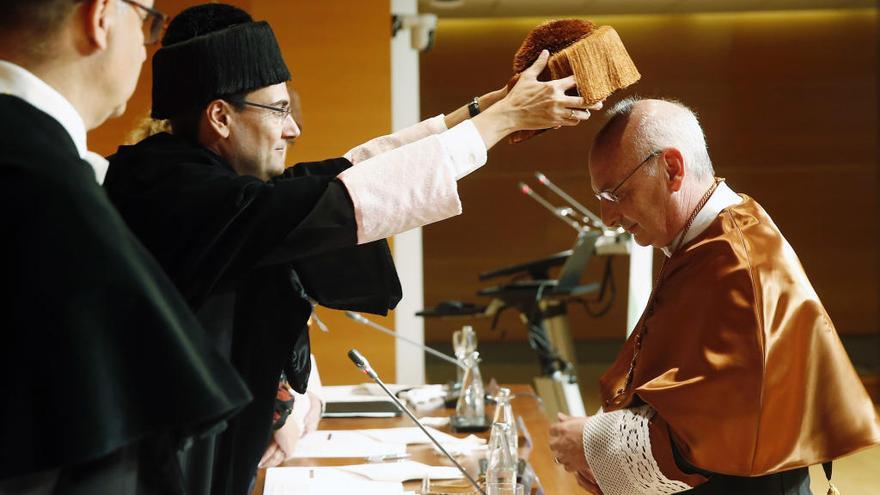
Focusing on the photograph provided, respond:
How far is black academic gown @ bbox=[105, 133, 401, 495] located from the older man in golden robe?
46 centimetres

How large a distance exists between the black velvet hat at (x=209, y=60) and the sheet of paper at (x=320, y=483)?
2.78ft

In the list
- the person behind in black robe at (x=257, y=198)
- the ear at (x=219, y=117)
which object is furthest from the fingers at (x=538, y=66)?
the ear at (x=219, y=117)

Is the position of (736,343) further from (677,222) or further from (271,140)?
(271,140)

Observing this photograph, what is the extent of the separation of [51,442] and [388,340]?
4.33m

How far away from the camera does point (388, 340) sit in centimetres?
525

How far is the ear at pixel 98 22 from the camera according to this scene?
3.43 ft

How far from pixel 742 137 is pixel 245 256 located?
25.7ft

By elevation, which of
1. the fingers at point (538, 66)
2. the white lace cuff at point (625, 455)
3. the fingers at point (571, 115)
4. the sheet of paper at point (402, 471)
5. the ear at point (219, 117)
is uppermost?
the fingers at point (538, 66)

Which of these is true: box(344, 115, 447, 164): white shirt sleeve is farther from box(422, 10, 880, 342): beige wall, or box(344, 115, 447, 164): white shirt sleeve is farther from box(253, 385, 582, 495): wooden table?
box(422, 10, 880, 342): beige wall


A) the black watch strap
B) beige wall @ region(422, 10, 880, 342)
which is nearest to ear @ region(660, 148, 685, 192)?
the black watch strap

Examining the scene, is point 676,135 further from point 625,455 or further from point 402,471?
point 402,471

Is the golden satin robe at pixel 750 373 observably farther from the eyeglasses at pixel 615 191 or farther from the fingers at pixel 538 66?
the fingers at pixel 538 66

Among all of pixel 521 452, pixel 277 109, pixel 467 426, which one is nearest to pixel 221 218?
pixel 277 109

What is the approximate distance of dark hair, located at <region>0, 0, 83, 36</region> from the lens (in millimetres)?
1015
